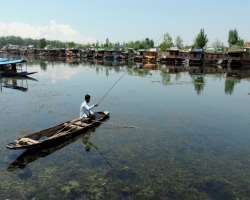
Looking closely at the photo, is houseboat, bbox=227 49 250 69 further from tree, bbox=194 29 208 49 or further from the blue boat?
the blue boat

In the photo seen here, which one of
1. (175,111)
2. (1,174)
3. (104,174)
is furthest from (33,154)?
(175,111)

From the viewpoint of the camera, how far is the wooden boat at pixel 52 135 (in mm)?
10674

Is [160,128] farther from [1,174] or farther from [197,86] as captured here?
[197,86]

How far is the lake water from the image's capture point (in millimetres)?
9047

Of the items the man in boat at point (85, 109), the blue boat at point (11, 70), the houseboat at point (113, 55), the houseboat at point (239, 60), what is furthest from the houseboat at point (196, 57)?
the man in boat at point (85, 109)

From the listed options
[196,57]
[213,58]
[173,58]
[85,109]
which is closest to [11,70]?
[85,109]

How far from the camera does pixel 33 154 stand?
1138 centimetres

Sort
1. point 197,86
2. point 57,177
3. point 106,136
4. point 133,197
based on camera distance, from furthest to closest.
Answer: point 197,86
point 106,136
point 57,177
point 133,197

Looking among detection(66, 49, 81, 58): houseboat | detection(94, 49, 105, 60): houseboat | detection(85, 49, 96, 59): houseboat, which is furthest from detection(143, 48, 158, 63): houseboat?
detection(66, 49, 81, 58): houseboat

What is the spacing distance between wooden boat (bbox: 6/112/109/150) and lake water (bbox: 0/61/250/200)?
0.38m

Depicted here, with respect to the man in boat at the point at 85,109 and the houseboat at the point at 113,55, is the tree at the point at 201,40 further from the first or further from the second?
the man in boat at the point at 85,109

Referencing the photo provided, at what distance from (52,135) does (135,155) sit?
3.87 meters

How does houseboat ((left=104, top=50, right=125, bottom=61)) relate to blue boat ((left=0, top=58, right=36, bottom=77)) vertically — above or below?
above

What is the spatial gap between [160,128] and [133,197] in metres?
7.60
